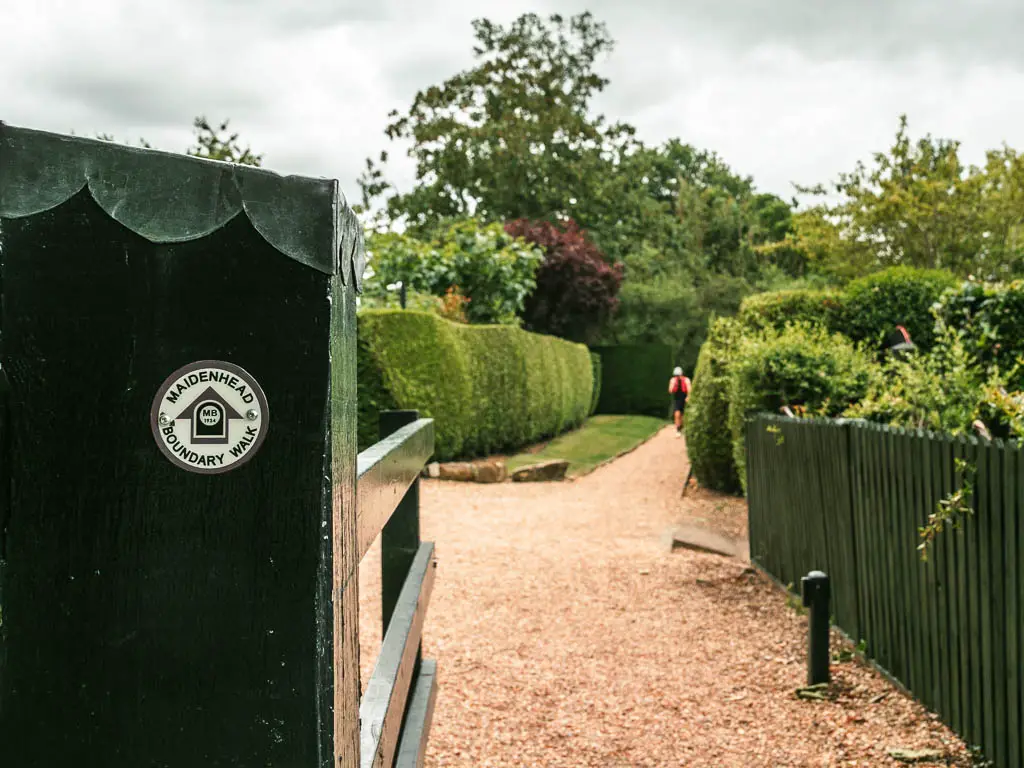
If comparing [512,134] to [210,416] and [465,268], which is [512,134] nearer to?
[465,268]

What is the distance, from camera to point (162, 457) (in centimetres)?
91

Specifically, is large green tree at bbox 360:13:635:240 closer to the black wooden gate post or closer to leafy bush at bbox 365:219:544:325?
leafy bush at bbox 365:219:544:325

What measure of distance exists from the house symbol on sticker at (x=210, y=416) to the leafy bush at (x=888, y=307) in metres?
12.8

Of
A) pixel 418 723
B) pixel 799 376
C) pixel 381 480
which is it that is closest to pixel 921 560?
pixel 418 723

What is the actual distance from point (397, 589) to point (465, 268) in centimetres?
1760

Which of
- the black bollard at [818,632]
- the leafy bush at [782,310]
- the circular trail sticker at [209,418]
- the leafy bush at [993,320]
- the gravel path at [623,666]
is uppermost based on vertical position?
the leafy bush at [782,310]

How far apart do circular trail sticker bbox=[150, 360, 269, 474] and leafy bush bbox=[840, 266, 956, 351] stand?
1276 centimetres

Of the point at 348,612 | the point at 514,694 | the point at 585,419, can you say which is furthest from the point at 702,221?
the point at 348,612

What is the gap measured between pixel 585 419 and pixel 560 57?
15.6 meters

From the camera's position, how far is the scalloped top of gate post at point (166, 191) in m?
0.89

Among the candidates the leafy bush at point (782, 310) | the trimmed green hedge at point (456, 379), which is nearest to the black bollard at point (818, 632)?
the leafy bush at point (782, 310)

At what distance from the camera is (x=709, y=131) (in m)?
42.8

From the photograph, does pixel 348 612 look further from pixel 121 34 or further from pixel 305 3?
pixel 121 34

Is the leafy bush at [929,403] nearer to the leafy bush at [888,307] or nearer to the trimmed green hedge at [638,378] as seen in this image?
the leafy bush at [888,307]
